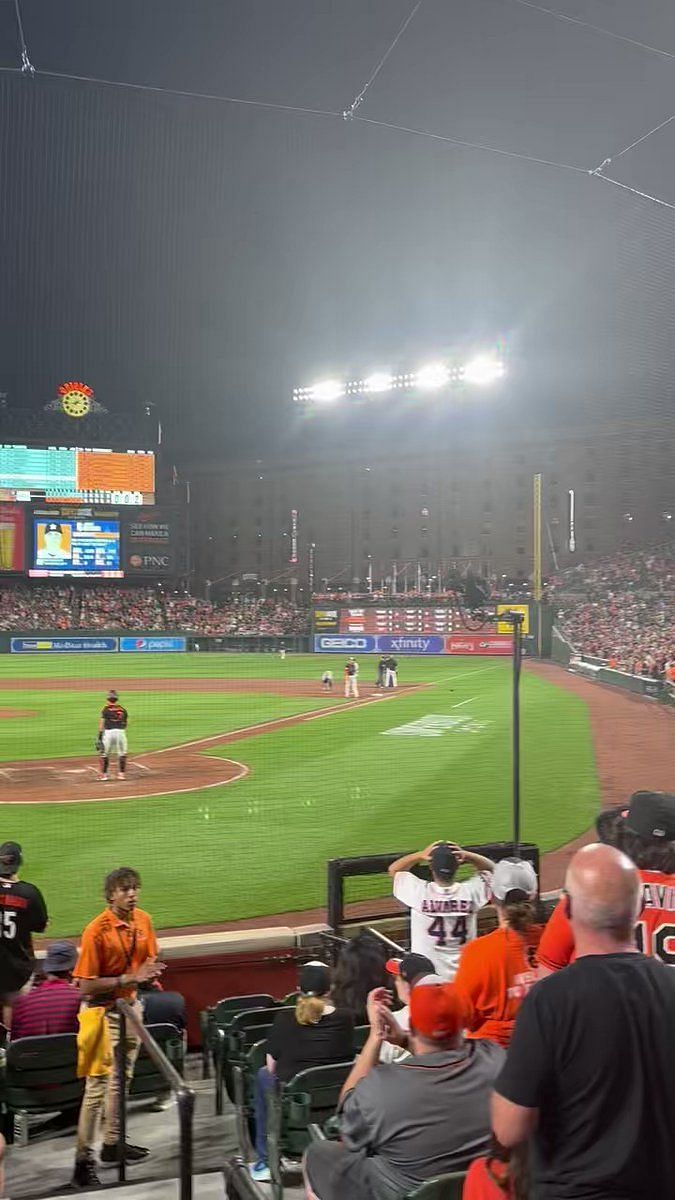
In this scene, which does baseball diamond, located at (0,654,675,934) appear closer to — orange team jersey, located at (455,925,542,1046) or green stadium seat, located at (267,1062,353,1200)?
green stadium seat, located at (267,1062,353,1200)

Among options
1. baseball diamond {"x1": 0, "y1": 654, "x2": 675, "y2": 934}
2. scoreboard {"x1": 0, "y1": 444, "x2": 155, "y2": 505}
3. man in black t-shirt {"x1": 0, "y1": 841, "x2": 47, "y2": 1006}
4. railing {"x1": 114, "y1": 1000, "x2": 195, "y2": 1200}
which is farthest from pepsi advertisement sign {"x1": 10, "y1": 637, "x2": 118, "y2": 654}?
railing {"x1": 114, "y1": 1000, "x2": 195, "y2": 1200}

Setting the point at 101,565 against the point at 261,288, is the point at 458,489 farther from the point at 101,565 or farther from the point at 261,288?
the point at 101,565

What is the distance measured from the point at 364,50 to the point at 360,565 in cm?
2249

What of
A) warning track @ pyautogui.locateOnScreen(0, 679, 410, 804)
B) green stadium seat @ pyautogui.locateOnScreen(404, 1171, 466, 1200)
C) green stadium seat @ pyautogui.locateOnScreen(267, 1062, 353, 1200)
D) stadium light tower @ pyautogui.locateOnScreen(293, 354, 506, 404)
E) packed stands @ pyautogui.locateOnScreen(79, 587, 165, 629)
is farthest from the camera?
packed stands @ pyautogui.locateOnScreen(79, 587, 165, 629)

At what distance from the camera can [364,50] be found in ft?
34.4

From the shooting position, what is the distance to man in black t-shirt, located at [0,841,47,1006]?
4.97 meters

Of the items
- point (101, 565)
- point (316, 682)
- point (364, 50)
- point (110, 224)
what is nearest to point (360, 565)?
point (316, 682)

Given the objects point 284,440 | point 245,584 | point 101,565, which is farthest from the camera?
point 101,565

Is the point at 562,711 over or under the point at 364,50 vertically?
under

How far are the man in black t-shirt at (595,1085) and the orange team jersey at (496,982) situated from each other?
1.29 meters

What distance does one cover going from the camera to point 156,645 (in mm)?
45781

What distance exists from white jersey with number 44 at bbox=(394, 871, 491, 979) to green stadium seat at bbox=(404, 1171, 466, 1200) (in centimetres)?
240

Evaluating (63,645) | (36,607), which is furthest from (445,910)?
(36,607)

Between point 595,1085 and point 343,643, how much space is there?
3930cm
